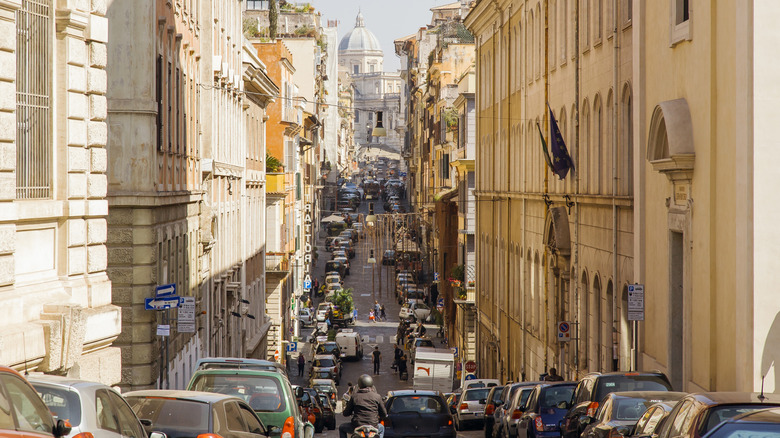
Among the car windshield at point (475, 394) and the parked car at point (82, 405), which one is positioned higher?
the parked car at point (82, 405)

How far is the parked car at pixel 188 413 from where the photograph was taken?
12.9 metres

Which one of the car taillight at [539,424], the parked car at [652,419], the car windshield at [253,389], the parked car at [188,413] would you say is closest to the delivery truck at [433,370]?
the car taillight at [539,424]

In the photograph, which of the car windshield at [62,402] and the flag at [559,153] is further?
the flag at [559,153]

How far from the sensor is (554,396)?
21.8m

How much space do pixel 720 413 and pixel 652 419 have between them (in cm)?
302

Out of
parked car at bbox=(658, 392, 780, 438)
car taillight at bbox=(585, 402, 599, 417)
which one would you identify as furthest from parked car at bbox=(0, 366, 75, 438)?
car taillight at bbox=(585, 402, 599, 417)

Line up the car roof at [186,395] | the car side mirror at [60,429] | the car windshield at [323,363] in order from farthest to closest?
the car windshield at [323,363] < the car roof at [186,395] < the car side mirror at [60,429]

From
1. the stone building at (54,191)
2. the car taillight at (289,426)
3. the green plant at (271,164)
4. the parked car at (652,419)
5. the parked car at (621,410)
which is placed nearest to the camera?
the parked car at (652,419)

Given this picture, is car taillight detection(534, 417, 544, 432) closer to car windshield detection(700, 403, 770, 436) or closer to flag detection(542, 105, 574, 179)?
car windshield detection(700, 403, 770, 436)

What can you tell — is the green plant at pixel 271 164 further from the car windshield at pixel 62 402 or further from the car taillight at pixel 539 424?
the car windshield at pixel 62 402

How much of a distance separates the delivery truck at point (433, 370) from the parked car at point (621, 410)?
96.1 ft

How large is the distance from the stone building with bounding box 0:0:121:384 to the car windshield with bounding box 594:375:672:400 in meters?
7.21

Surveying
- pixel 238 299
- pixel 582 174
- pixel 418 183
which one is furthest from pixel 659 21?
pixel 418 183

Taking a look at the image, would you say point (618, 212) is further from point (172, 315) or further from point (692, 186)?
point (172, 315)
